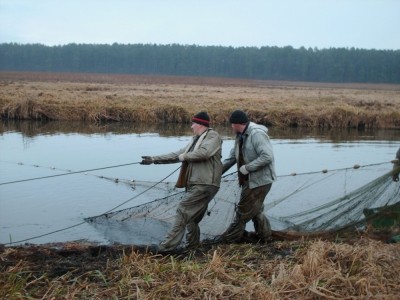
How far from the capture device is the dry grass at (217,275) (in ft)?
14.1

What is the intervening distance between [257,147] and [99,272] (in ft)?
7.87

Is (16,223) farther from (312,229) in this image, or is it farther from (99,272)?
(312,229)

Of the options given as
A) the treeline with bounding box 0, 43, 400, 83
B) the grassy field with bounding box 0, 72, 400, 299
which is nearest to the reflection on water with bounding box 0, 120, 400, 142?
the grassy field with bounding box 0, 72, 400, 299

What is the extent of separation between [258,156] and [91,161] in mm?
8487

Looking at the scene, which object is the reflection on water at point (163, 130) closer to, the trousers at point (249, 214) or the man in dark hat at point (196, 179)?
the trousers at point (249, 214)

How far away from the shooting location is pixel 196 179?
594 centimetres

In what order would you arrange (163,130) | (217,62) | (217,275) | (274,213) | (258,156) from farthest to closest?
(217,62) → (163,130) → (274,213) → (258,156) → (217,275)

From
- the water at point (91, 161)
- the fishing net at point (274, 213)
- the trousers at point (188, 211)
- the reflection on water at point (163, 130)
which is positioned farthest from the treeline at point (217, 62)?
the trousers at point (188, 211)

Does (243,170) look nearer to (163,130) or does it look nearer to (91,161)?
(91,161)

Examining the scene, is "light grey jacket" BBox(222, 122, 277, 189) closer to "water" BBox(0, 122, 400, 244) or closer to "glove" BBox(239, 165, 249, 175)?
"glove" BBox(239, 165, 249, 175)

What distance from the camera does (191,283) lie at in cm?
451

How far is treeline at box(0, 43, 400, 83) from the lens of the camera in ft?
345

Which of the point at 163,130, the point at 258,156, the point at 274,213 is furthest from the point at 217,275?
the point at 163,130

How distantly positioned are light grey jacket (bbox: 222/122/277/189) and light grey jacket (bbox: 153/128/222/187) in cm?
37
